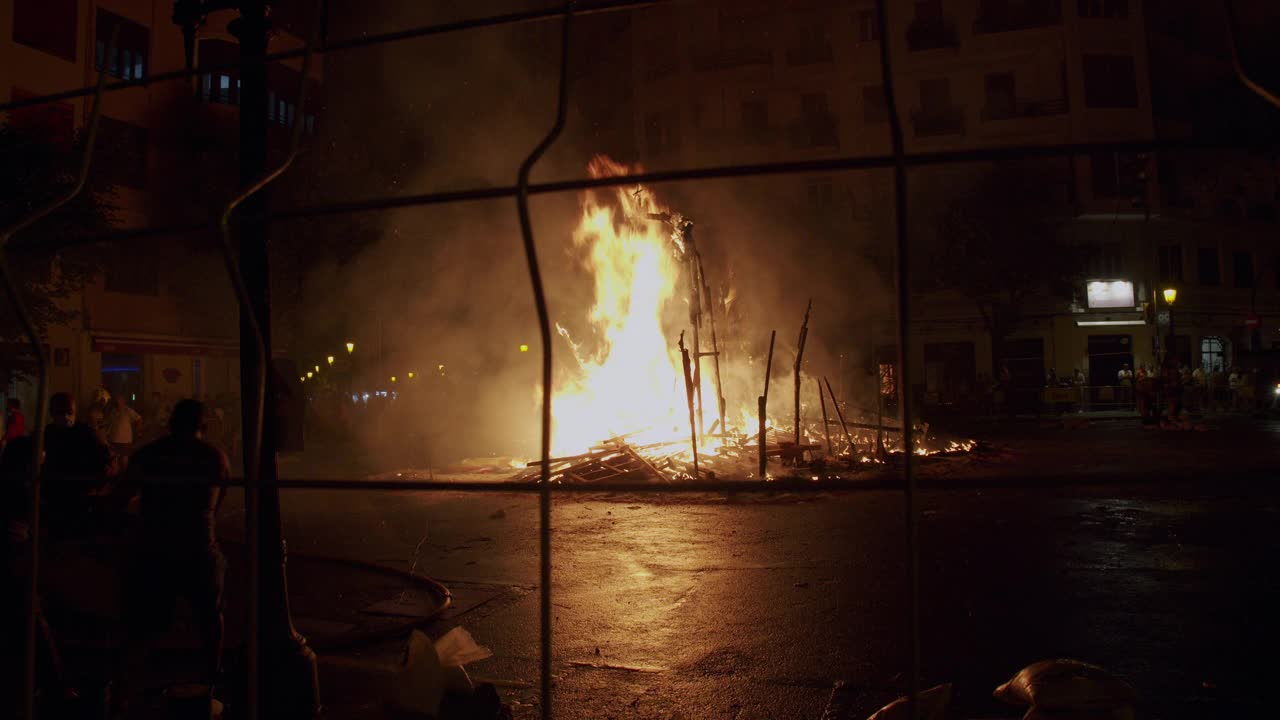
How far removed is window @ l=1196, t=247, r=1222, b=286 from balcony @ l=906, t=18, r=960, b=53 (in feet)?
42.2

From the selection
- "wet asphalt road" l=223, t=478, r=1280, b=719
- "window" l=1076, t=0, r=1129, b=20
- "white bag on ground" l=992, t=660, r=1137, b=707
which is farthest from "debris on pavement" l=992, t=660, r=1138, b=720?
"window" l=1076, t=0, r=1129, b=20

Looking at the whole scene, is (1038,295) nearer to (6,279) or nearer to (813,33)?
(813,33)

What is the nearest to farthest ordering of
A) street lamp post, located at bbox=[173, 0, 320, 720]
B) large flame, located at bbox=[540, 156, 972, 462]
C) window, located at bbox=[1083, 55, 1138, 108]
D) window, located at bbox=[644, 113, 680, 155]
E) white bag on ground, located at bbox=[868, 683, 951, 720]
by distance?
white bag on ground, located at bbox=[868, 683, 951, 720] < street lamp post, located at bbox=[173, 0, 320, 720] < large flame, located at bbox=[540, 156, 972, 462] < window, located at bbox=[1083, 55, 1138, 108] < window, located at bbox=[644, 113, 680, 155]

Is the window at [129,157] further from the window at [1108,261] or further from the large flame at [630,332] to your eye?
the window at [1108,261]

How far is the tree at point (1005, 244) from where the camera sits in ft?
93.1

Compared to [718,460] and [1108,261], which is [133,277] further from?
[1108,261]

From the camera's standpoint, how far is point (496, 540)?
29.0 ft

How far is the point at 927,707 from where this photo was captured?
2.07 metres

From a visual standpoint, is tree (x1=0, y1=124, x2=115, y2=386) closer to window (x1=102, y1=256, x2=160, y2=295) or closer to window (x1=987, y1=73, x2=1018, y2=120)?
window (x1=102, y1=256, x2=160, y2=295)

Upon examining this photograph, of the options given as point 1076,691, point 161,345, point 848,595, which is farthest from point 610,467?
point 161,345

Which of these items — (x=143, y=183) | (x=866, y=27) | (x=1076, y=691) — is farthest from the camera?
(x=866, y=27)

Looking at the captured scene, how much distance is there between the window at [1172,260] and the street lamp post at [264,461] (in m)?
34.7

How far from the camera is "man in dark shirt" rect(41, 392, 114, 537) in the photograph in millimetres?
3818

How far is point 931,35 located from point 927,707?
34691 mm
